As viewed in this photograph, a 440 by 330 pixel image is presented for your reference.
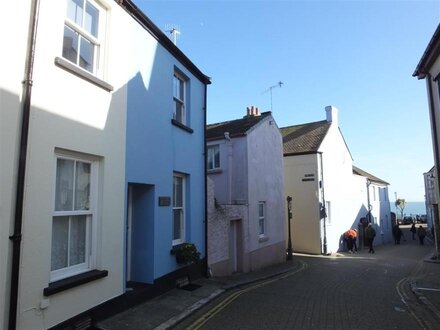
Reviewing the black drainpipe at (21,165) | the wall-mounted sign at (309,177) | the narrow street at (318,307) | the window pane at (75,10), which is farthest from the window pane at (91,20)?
the wall-mounted sign at (309,177)

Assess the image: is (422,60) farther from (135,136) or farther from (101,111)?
(101,111)

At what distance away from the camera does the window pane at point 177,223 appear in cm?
→ 966

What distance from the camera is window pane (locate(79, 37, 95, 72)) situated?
21.1ft

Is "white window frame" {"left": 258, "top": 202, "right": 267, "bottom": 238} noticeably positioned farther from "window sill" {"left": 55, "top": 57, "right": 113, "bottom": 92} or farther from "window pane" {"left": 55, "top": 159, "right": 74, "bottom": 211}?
"window pane" {"left": 55, "top": 159, "right": 74, "bottom": 211}

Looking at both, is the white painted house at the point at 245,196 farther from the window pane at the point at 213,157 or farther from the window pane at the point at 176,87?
the window pane at the point at 176,87

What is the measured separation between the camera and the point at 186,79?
413 inches

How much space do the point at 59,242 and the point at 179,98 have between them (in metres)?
5.61

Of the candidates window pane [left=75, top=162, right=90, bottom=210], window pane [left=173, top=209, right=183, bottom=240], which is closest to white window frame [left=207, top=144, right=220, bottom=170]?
window pane [left=173, top=209, right=183, bottom=240]

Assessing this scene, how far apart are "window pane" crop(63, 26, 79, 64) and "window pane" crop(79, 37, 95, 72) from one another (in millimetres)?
152

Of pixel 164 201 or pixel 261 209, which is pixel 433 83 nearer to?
pixel 261 209

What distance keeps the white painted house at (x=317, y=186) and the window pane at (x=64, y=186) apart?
19.2m

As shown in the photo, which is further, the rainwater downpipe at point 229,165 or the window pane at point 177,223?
the rainwater downpipe at point 229,165

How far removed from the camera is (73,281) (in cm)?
557

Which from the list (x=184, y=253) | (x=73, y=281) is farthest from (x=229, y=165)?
(x=73, y=281)
